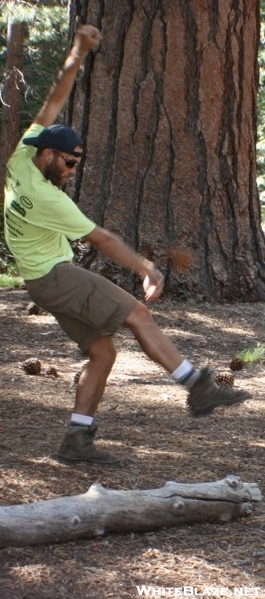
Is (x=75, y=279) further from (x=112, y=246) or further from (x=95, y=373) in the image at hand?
(x=95, y=373)

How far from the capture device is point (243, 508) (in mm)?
5031

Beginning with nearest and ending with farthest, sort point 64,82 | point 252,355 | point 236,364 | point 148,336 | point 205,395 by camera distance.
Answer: point 148,336 → point 205,395 → point 64,82 → point 236,364 → point 252,355

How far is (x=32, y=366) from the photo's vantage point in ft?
25.9

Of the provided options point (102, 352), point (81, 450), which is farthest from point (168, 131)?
point (81, 450)

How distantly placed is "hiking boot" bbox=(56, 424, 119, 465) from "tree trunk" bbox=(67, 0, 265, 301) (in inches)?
166

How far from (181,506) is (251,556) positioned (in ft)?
1.34

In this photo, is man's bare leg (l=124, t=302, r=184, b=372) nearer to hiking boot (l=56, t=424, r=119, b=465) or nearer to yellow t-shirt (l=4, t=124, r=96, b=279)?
yellow t-shirt (l=4, t=124, r=96, b=279)

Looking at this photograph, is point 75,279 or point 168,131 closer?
point 75,279

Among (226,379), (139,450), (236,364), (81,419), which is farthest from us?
(236,364)

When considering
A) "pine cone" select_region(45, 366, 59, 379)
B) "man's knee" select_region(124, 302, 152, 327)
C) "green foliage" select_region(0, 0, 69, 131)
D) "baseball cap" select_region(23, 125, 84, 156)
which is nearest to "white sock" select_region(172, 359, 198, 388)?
"man's knee" select_region(124, 302, 152, 327)

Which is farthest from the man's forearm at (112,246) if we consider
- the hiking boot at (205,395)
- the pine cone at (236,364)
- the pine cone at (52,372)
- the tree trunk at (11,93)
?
the tree trunk at (11,93)

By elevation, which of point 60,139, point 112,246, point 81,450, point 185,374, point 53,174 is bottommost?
point 81,450

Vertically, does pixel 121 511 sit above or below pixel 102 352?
below

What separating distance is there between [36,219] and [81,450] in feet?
4.26
